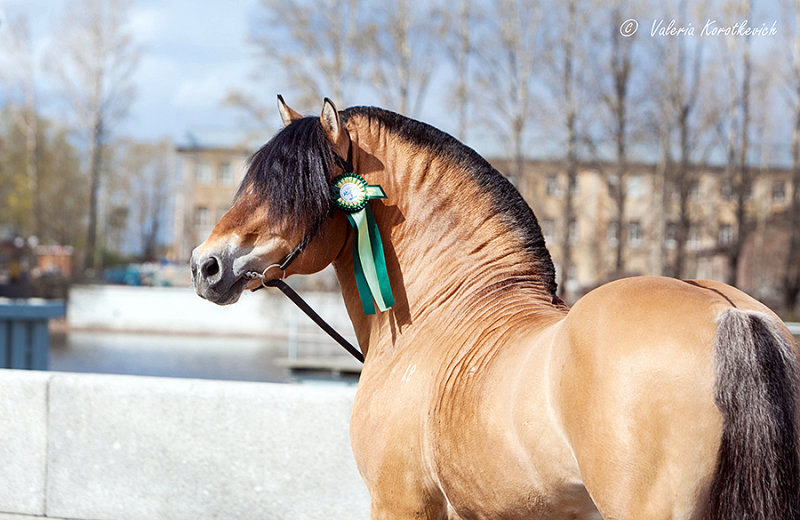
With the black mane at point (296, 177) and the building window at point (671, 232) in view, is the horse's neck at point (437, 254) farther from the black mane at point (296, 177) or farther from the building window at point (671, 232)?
the building window at point (671, 232)

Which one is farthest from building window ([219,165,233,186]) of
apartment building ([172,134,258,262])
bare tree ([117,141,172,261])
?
bare tree ([117,141,172,261])

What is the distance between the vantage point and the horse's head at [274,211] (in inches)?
97.8

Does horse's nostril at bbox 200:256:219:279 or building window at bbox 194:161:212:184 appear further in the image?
building window at bbox 194:161:212:184

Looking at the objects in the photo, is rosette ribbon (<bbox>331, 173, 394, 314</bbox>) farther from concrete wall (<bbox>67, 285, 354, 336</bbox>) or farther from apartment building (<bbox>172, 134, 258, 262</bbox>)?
apartment building (<bbox>172, 134, 258, 262</bbox>)

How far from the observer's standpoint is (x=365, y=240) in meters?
2.65

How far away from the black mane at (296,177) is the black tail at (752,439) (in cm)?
137

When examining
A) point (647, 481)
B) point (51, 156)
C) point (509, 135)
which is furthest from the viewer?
point (51, 156)

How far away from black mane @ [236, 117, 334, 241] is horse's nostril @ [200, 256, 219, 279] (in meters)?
0.23

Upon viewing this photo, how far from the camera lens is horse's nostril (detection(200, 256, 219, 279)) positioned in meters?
2.46

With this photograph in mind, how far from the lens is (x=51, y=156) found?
1737 inches

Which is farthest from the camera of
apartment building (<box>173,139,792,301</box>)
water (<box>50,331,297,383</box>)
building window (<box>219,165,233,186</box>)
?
building window (<box>219,165,233,186</box>)

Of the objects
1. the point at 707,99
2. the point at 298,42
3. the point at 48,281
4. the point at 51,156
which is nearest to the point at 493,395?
the point at 298,42

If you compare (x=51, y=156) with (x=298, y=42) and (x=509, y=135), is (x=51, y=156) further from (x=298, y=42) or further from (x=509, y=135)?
(x=509, y=135)

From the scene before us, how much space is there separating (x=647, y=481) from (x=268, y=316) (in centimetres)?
2776
